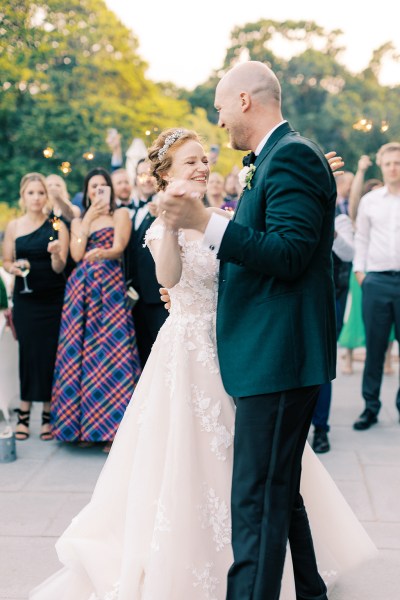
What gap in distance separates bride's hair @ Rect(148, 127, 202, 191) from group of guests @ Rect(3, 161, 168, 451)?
200 cm

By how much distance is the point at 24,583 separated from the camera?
3311 millimetres

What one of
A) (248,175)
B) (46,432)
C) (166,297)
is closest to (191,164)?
(166,297)

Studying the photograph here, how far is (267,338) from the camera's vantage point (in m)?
2.37

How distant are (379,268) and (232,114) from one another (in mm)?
3679

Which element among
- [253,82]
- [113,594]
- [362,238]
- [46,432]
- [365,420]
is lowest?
[46,432]

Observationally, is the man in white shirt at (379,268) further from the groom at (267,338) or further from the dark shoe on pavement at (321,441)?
the groom at (267,338)

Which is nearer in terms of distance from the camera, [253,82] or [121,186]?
[253,82]

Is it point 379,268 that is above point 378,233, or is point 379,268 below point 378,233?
below

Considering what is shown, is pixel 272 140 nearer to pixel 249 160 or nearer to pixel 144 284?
pixel 249 160

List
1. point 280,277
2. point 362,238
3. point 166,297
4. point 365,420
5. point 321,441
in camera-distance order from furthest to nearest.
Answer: point 362,238
point 365,420
point 321,441
point 166,297
point 280,277

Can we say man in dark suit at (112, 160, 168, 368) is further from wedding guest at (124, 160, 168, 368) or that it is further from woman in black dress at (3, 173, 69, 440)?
woman in black dress at (3, 173, 69, 440)

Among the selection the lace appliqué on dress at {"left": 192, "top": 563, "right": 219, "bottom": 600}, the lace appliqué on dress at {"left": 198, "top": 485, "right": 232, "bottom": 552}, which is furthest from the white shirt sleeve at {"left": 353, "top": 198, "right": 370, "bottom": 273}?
the lace appliqué on dress at {"left": 192, "top": 563, "right": 219, "bottom": 600}

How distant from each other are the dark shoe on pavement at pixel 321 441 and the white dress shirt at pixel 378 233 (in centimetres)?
143

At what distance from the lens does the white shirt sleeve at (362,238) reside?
598 cm
